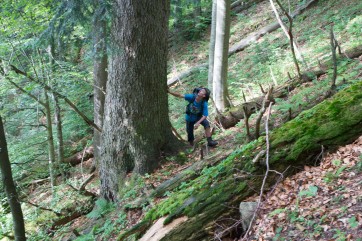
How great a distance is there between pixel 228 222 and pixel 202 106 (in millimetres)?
4168

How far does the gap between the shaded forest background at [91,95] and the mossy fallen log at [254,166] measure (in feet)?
0.47

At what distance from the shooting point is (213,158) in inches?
235

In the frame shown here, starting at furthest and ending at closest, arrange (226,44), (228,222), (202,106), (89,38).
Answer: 1. (226,44)
2. (202,106)
3. (89,38)
4. (228,222)

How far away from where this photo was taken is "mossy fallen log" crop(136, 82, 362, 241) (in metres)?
4.02

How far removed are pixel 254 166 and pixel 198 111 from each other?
3.66 meters

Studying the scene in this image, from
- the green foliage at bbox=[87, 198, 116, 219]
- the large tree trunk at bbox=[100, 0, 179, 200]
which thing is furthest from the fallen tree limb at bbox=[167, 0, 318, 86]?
the green foliage at bbox=[87, 198, 116, 219]

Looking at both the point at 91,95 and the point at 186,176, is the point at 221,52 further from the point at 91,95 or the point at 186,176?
the point at 91,95

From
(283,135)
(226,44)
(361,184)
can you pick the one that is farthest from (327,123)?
(226,44)

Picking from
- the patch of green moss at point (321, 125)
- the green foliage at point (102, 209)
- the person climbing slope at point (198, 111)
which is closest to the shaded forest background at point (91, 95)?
the green foliage at point (102, 209)

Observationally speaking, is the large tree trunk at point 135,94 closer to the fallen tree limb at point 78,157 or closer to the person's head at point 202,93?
the person's head at point 202,93

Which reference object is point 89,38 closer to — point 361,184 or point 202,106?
point 202,106

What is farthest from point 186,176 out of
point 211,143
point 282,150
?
point 282,150

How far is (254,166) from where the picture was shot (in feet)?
14.3

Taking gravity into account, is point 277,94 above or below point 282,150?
below
